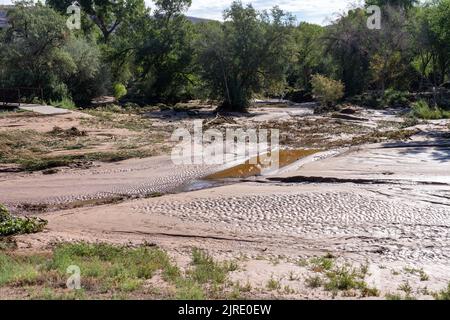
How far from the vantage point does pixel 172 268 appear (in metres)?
7.42

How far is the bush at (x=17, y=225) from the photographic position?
9664 mm

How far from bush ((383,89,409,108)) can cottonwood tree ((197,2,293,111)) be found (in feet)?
29.4

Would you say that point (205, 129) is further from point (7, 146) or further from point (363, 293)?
point (363, 293)

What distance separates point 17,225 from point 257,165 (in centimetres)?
871

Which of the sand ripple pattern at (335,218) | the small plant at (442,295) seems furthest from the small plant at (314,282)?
the sand ripple pattern at (335,218)

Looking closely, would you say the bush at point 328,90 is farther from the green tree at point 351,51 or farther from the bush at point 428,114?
the bush at point 428,114

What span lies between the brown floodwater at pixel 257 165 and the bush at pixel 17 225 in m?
6.17

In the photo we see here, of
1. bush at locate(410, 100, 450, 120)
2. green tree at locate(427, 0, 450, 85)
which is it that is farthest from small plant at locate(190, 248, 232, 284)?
green tree at locate(427, 0, 450, 85)

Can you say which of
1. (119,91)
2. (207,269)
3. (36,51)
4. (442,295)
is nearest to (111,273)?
(207,269)

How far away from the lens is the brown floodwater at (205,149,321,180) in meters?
15.7

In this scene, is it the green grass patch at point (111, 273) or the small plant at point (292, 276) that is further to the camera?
the small plant at point (292, 276)

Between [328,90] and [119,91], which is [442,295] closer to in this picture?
[328,90]

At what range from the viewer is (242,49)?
35.4m
